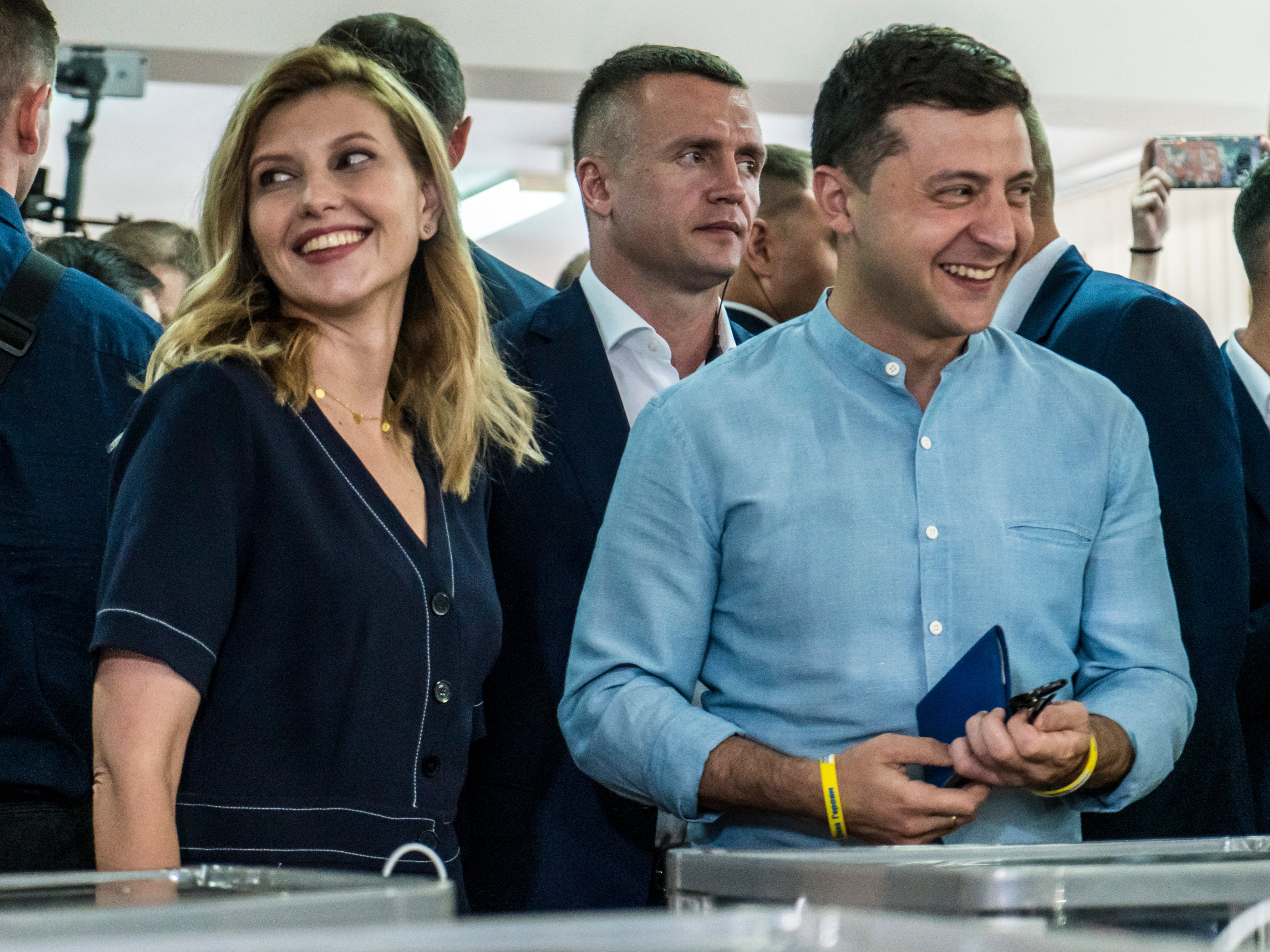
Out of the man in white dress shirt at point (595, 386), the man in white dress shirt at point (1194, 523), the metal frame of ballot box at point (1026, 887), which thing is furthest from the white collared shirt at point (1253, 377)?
the metal frame of ballot box at point (1026, 887)

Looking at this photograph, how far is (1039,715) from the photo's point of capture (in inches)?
54.9

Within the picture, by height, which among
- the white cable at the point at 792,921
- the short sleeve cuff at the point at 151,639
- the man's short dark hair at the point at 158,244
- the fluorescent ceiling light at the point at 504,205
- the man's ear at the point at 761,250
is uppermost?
the fluorescent ceiling light at the point at 504,205

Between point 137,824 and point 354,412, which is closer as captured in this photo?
point 137,824

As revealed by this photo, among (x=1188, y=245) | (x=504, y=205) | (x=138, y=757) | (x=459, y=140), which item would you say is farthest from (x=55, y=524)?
(x=1188, y=245)

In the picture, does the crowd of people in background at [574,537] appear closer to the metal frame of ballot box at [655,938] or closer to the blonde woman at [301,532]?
the blonde woman at [301,532]

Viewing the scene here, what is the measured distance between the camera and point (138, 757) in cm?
134

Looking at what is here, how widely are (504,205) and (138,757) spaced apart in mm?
6835

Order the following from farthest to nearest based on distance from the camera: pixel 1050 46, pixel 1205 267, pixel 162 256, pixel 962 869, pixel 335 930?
pixel 1205 267
pixel 1050 46
pixel 162 256
pixel 962 869
pixel 335 930

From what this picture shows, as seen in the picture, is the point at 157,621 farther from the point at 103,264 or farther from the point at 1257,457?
the point at 103,264

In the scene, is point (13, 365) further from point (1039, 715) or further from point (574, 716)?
point (1039, 715)

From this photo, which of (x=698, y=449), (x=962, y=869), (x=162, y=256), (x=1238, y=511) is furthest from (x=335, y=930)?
(x=162, y=256)

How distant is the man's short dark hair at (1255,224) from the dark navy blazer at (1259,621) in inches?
15.2

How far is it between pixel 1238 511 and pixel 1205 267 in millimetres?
5788

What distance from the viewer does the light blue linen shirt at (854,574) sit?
1533mm
